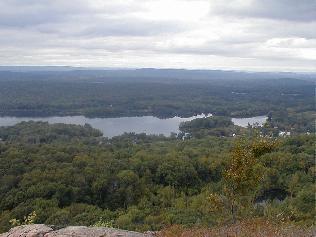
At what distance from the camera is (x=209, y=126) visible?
88.1m

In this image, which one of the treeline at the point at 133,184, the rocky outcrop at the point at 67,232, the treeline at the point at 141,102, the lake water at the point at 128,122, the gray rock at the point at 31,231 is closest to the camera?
the rocky outcrop at the point at 67,232

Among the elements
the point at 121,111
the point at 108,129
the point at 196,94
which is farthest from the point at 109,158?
the point at 196,94

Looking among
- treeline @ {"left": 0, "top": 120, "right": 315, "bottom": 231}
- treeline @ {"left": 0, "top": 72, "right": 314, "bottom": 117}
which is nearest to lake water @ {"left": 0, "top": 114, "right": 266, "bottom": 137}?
treeline @ {"left": 0, "top": 72, "right": 314, "bottom": 117}

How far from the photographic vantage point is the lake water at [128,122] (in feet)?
293

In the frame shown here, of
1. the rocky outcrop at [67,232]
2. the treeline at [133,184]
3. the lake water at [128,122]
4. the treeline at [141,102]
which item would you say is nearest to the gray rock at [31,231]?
the rocky outcrop at [67,232]

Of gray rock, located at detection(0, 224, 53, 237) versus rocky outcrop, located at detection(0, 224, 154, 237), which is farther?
gray rock, located at detection(0, 224, 53, 237)

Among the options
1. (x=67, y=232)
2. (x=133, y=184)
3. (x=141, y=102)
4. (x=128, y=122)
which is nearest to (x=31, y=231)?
(x=67, y=232)

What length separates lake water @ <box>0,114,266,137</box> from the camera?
89250 mm

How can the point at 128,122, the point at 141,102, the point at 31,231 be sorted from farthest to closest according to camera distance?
the point at 141,102 → the point at 128,122 → the point at 31,231

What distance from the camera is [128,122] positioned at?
102188mm

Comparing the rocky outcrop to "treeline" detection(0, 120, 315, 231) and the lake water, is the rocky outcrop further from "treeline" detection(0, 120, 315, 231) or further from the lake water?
the lake water

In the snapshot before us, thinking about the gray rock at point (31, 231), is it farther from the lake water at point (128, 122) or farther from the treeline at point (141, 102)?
the treeline at point (141, 102)

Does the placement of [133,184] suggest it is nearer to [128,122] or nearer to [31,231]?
[31,231]

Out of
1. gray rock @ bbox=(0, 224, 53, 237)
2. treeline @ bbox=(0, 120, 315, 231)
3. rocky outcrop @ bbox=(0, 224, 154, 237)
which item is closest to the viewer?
rocky outcrop @ bbox=(0, 224, 154, 237)
